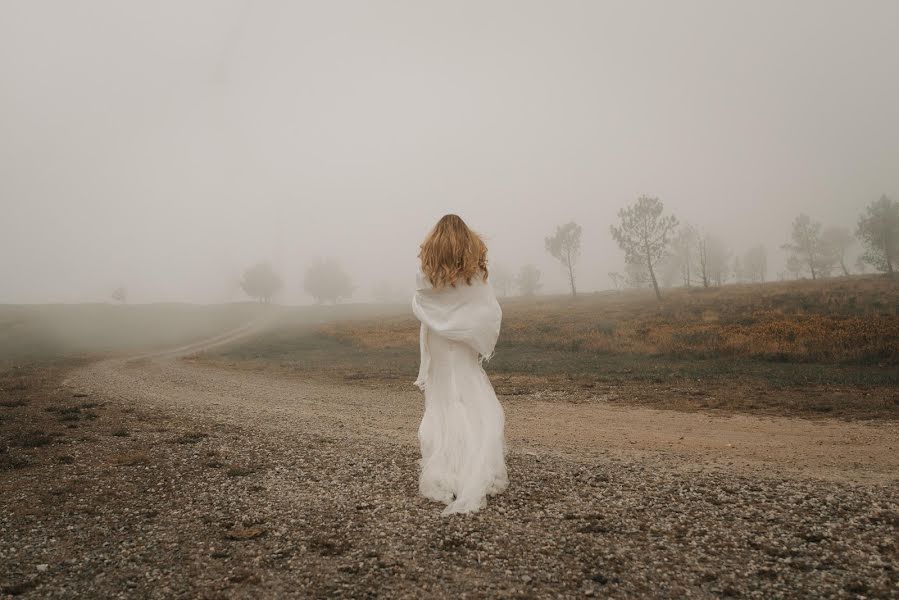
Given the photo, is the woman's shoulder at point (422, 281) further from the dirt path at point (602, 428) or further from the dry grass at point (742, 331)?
the dry grass at point (742, 331)

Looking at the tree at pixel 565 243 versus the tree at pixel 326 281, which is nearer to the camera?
the tree at pixel 565 243

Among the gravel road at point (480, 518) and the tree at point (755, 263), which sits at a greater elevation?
the tree at point (755, 263)

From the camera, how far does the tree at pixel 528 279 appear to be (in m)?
119

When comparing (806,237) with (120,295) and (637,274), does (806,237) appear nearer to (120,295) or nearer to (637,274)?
(637,274)

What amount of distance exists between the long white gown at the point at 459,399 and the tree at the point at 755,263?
11945 centimetres

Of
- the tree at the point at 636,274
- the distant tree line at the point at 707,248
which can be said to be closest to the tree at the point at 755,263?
the distant tree line at the point at 707,248

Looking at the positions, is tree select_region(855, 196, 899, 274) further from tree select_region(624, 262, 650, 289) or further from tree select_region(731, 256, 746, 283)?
tree select_region(731, 256, 746, 283)

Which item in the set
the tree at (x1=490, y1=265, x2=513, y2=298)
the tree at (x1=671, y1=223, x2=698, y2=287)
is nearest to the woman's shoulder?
the tree at (x1=671, y1=223, x2=698, y2=287)

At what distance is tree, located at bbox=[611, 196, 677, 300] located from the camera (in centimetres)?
5320

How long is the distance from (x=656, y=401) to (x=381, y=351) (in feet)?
71.8

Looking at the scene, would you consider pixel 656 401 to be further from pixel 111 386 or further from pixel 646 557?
pixel 111 386

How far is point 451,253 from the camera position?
21.1ft

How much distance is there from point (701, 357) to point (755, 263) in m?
103

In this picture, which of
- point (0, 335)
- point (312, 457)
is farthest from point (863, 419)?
point (0, 335)
